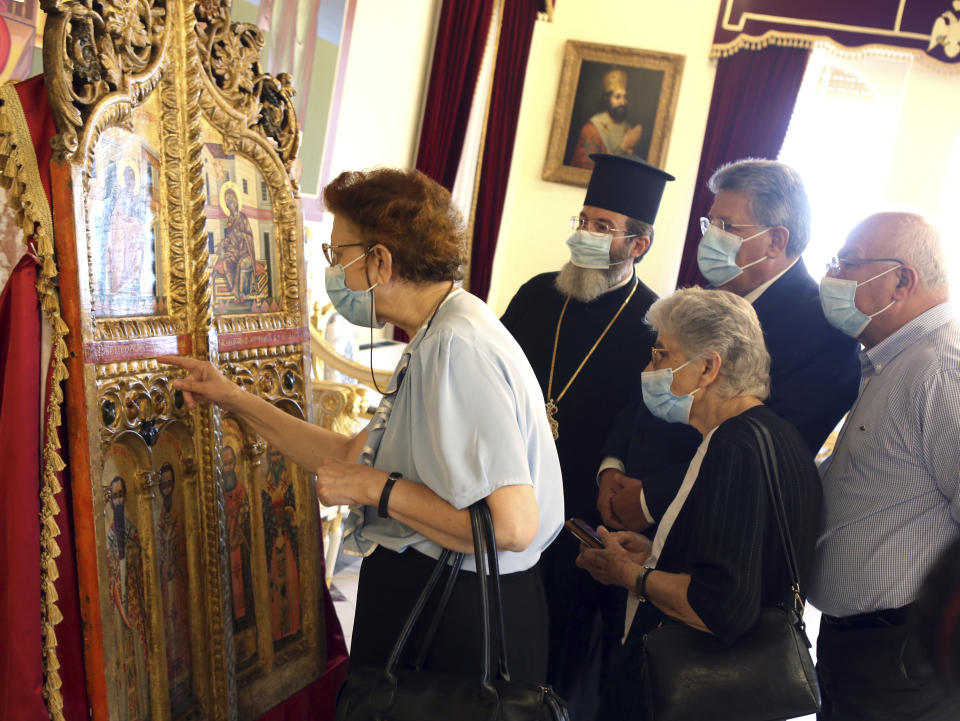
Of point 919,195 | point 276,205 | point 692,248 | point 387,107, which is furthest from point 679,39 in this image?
point 276,205

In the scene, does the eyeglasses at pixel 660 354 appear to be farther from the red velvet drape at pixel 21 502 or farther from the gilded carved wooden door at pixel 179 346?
the red velvet drape at pixel 21 502

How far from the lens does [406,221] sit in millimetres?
1696

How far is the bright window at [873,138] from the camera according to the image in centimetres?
712

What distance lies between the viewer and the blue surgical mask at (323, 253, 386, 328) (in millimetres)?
1750

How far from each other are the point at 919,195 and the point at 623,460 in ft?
19.6

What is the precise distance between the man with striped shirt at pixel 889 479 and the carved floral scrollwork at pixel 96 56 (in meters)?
1.67

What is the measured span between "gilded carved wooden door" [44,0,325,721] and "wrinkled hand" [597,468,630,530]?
0.83 meters

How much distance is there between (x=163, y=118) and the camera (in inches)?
73.2

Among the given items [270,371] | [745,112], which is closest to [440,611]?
[270,371]

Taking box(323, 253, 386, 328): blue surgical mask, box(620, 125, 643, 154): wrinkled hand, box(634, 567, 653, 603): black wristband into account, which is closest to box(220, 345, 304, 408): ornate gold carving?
box(323, 253, 386, 328): blue surgical mask

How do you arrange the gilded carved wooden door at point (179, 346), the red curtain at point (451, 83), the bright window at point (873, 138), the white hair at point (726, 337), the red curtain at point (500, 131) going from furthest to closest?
the bright window at point (873, 138) < the red curtain at point (500, 131) < the red curtain at point (451, 83) < the white hair at point (726, 337) < the gilded carved wooden door at point (179, 346)

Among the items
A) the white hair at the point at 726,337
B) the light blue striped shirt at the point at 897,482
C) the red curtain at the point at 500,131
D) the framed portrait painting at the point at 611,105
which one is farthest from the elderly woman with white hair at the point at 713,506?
the framed portrait painting at the point at 611,105

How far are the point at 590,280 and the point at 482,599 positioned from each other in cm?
159

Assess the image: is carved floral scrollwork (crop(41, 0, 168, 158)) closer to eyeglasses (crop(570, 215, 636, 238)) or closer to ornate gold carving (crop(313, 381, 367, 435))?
eyeglasses (crop(570, 215, 636, 238))
